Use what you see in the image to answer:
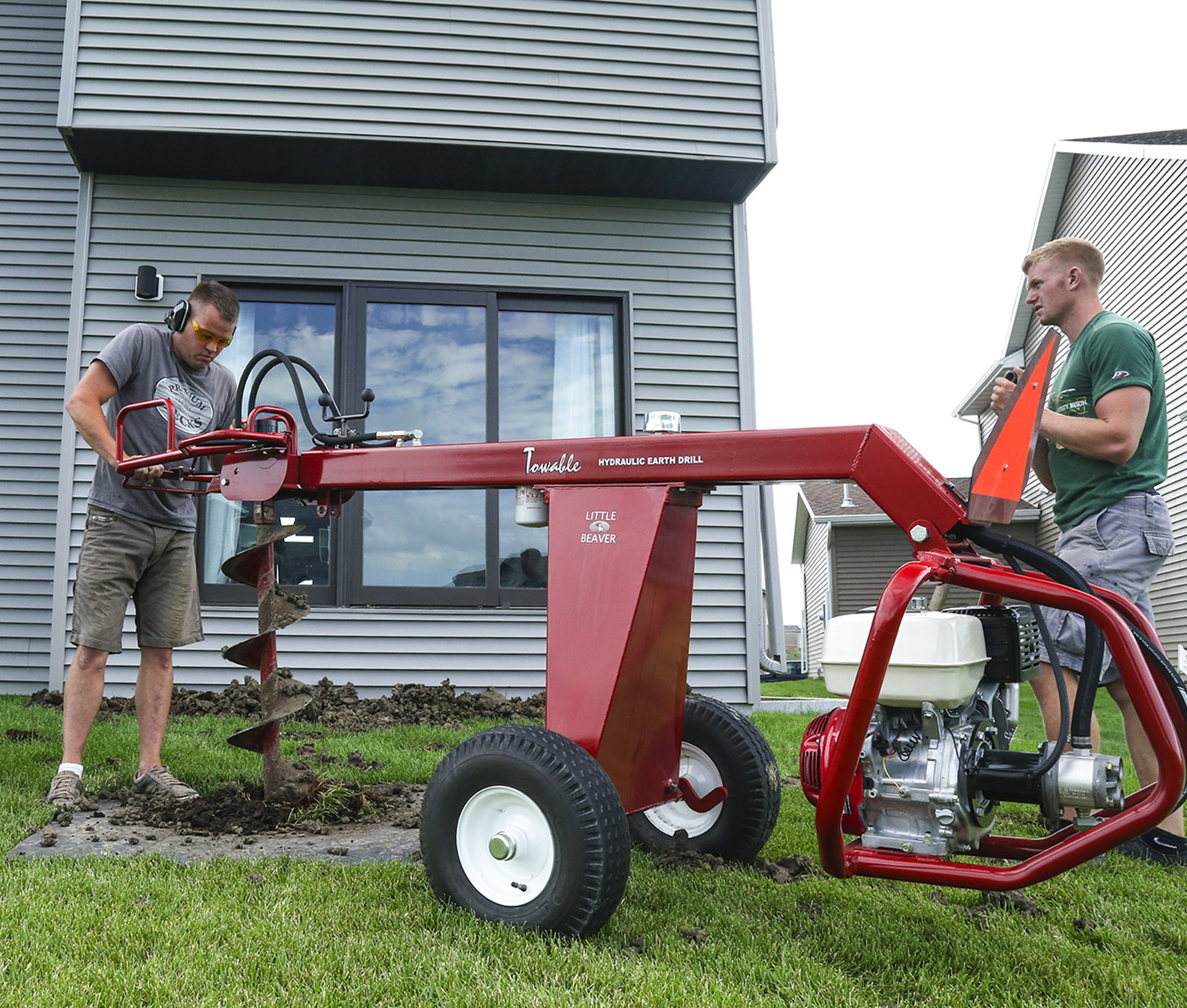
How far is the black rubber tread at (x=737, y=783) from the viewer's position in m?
2.89

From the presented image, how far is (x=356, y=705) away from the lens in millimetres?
5734

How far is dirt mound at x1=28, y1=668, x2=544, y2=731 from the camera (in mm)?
5406

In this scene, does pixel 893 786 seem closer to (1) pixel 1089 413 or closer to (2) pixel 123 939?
(1) pixel 1089 413

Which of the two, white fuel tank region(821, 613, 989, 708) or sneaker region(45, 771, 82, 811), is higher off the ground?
white fuel tank region(821, 613, 989, 708)

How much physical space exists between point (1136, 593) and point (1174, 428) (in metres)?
10.6

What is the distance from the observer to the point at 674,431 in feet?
8.52

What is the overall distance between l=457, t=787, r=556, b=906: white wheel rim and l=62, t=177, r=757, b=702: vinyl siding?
390 centimetres

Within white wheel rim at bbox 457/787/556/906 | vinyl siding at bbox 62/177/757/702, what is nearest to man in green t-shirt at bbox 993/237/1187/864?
white wheel rim at bbox 457/787/556/906

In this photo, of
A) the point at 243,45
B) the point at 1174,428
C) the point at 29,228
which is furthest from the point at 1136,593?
the point at 1174,428

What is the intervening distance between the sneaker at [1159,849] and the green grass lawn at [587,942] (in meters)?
0.08

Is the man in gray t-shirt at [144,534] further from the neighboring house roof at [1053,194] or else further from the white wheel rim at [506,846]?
the neighboring house roof at [1053,194]

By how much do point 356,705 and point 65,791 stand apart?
2.41 m

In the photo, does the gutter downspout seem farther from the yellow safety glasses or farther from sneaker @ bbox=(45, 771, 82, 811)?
sneaker @ bbox=(45, 771, 82, 811)

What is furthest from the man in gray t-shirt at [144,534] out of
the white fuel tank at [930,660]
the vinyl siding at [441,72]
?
the vinyl siding at [441,72]
